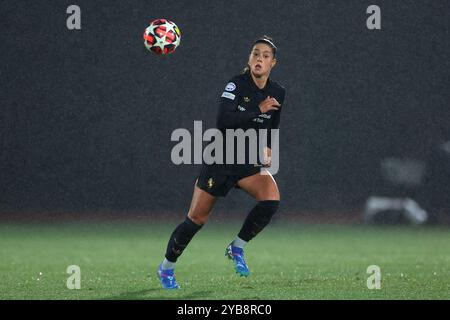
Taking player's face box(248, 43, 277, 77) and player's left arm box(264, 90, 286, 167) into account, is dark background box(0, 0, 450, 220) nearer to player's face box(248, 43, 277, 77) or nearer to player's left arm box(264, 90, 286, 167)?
player's left arm box(264, 90, 286, 167)

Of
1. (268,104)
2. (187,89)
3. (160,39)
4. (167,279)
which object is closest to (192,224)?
(167,279)

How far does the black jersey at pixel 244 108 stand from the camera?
707cm

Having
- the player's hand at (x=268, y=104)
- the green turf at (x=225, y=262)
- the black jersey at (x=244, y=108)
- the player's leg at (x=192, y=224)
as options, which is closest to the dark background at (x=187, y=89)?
the green turf at (x=225, y=262)

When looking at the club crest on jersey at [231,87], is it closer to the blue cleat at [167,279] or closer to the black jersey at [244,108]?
the black jersey at [244,108]

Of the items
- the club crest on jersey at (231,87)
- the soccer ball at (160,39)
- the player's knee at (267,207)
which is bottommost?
the player's knee at (267,207)

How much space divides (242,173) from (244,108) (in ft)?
1.88

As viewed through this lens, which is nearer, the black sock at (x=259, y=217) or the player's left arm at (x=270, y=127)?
the black sock at (x=259, y=217)

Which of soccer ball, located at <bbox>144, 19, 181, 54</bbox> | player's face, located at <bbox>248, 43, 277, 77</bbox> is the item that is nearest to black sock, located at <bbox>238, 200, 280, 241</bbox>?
player's face, located at <bbox>248, 43, 277, 77</bbox>

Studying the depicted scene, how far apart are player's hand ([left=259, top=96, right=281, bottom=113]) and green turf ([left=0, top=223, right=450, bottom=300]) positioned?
5.07 ft

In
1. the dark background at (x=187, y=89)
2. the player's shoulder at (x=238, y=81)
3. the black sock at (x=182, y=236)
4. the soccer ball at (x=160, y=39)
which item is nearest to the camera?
the black sock at (x=182, y=236)

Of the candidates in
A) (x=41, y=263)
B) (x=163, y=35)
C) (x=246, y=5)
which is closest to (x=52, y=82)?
(x=246, y=5)

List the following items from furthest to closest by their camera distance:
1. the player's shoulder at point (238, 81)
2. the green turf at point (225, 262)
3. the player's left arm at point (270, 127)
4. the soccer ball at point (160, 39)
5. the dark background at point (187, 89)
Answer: the dark background at point (187, 89) → the soccer ball at point (160, 39) → the player's left arm at point (270, 127) → the player's shoulder at point (238, 81) → the green turf at point (225, 262)

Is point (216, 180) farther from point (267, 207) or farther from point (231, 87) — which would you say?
point (231, 87)

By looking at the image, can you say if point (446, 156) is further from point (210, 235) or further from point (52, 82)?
point (52, 82)
